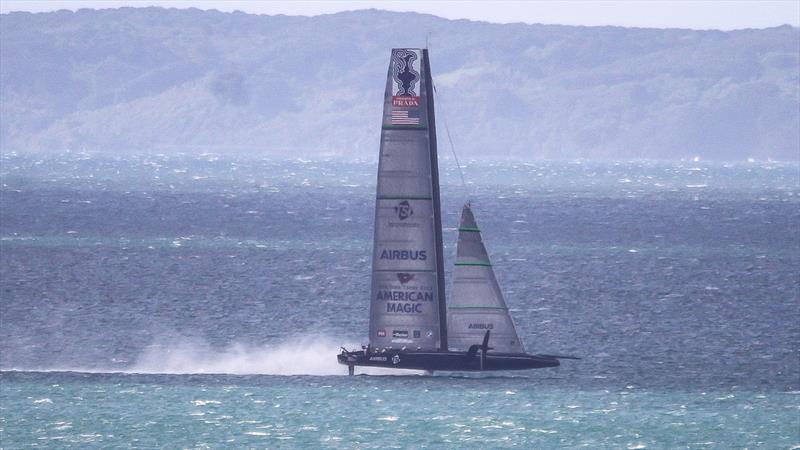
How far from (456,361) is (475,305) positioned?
1483mm

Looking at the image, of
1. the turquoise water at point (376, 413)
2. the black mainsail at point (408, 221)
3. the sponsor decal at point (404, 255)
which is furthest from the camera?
the sponsor decal at point (404, 255)

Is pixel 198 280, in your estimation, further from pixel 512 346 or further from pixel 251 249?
pixel 512 346

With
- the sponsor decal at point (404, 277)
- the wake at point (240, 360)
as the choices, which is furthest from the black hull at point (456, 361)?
the wake at point (240, 360)

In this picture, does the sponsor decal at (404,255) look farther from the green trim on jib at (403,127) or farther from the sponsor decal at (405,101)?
the sponsor decal at (405,101)

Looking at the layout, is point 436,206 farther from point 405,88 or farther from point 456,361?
point 456,361

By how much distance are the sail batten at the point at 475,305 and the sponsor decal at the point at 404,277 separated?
110cm

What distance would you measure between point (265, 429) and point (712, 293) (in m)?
41.8

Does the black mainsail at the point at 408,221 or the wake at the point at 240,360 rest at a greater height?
the black mainsail at the point at 408,221

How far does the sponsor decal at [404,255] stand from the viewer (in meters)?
44.4

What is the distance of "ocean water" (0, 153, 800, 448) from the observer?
41938mm

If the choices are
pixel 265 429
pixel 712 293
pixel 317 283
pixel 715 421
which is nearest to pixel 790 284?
pixel 712 293

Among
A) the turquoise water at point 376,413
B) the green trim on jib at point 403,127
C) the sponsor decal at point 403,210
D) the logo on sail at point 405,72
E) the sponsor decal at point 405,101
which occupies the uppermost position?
the logo on sail at point 405,72

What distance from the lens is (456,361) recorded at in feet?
147

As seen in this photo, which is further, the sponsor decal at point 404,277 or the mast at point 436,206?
the sponsor decal at point 404,277
